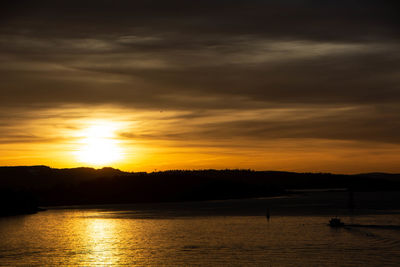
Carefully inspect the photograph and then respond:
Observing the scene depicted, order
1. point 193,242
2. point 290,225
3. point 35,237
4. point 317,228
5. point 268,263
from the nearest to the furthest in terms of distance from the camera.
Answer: point 268,263, point 193,242, point 35,237, point 317,228, point 290,225

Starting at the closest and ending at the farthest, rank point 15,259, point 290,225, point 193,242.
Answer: point 15,259
point 193,242
point 290,225

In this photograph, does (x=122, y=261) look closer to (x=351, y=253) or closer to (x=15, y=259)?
(x=15, y=259)

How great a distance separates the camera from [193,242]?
98.2 meters

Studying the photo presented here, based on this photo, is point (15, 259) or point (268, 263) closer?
point (268, 263)

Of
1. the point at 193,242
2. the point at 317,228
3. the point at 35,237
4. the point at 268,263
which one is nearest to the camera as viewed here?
the point at 268,263

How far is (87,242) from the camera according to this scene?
335 ft

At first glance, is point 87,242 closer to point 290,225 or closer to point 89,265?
point 89,265

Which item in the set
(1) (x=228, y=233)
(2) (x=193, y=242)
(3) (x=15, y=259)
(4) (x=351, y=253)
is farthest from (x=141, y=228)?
(4) (x=351, y=253)

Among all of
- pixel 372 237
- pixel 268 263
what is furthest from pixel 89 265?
pixel 372 237

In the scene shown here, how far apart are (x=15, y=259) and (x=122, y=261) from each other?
1699 centimetres

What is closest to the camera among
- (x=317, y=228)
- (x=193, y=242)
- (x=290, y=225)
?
(x=193, y=242)

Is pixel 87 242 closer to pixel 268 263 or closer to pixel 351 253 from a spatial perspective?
pixel 268 263

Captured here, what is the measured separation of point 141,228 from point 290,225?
3702 centimetres

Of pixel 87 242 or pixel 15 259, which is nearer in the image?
pixel 15 259
